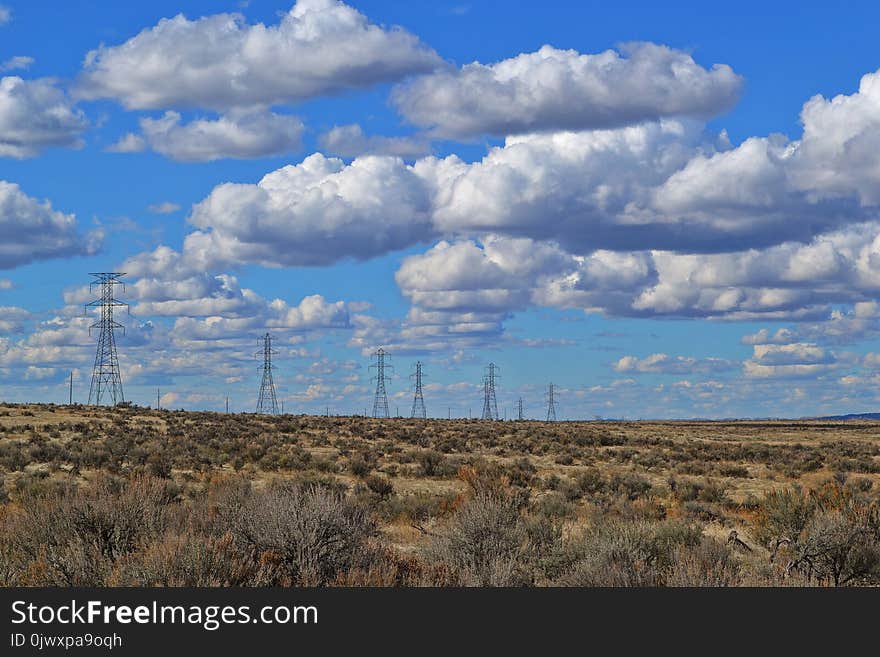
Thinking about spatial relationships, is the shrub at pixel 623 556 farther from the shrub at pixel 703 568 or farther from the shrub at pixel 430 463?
the shrub at pixel 430 463

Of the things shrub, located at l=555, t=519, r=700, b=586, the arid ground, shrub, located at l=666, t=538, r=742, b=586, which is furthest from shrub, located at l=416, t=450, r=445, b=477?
shrub, located at l=666, t=538, r=742, b=586

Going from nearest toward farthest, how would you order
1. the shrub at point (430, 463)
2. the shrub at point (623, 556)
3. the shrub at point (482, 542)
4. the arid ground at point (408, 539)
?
the arid ground at point (408, 539) < the shrub at point (623, 556) < the shrub at point (482, 542) < the shrub at point (430, 463)

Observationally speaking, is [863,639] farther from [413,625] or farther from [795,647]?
[413,625]

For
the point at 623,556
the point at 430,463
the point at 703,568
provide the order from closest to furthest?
the point at 703,568
the point at 623,556
the point at 430,463

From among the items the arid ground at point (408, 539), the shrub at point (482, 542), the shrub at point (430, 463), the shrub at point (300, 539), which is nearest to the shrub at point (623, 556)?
the arid ground at point (408, 539)

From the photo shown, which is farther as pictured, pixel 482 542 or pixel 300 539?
pixel 482 542

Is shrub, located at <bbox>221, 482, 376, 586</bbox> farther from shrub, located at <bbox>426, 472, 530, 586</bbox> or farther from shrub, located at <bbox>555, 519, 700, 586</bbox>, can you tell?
shrub, located at <bbox>555, 519, 700, 586</bbox>

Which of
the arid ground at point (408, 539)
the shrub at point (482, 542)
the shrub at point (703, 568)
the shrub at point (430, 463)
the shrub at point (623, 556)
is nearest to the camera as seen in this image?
the shrub at point (703, 568)

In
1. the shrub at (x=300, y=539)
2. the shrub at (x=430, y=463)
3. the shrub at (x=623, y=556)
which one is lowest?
the shrub at (x=430, y=463)

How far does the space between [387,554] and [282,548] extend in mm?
1937

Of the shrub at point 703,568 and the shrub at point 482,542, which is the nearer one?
the shrub at point 703,568

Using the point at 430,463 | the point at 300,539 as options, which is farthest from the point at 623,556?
the point at 430,463

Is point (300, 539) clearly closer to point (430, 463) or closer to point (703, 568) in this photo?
point (703, 568)

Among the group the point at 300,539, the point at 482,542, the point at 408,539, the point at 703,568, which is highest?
the point at 300,539
